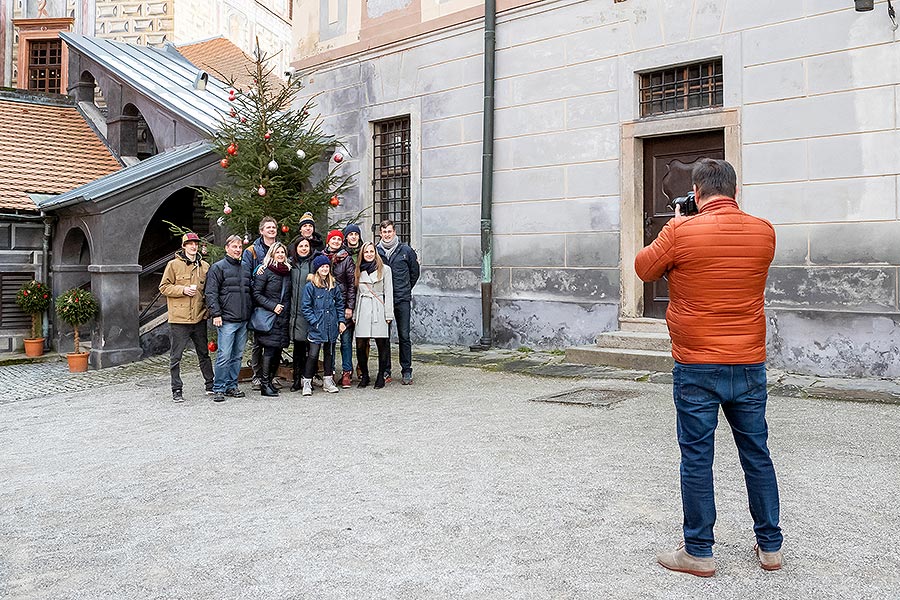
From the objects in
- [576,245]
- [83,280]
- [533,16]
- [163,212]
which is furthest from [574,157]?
[163,212]

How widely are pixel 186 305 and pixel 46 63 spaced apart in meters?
19.1

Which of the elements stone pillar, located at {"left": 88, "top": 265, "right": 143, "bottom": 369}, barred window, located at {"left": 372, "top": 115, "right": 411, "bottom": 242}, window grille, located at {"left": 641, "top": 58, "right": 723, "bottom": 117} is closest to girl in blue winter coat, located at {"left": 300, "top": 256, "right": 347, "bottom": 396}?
window grille, located at {"left": 641, "top": 58, "right": 723, "bottom": 117}

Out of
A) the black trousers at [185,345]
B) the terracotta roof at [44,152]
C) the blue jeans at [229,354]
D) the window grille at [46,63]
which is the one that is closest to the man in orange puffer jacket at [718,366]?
the blue jeans at [229,354]

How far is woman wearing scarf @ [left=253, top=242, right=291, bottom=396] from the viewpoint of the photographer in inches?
340

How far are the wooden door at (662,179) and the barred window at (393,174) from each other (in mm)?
4104

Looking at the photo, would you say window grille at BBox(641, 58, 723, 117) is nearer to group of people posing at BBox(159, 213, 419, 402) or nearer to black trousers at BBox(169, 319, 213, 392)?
group of people posing at BBox(159, 213, 419, 402)

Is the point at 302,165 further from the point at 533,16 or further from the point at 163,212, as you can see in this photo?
the point at 163,212

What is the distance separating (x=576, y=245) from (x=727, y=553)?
286 inches

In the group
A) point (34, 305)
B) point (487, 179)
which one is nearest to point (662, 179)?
point (487, 179)

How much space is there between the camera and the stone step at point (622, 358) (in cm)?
930

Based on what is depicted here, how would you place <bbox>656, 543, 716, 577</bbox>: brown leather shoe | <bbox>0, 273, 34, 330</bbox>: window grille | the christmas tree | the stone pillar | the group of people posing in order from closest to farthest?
<bbox>656, 543, 716, 577</bbox>: brown leather shoe < the group of people posing < the christmas tree < the stone pillar < <bbox>0, 273, 34, 330</bbox>: window grille

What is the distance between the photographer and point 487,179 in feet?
38.0

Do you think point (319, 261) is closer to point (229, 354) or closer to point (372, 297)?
point (372, 297)

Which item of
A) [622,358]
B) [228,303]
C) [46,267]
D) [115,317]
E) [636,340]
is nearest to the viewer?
[228,303]
